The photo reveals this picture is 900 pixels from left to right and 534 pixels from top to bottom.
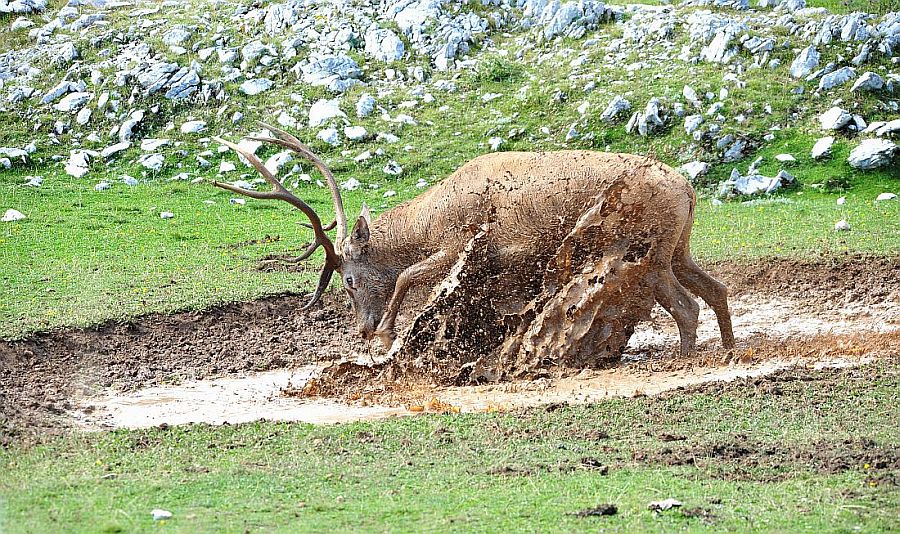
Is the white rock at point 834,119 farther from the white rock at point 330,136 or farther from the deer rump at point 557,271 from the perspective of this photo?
the deer rump at point 557,271

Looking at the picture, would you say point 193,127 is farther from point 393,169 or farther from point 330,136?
point 393,169

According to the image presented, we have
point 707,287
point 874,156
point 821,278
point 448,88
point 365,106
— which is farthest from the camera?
point 448,88

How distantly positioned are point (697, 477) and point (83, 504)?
3463 millimetres

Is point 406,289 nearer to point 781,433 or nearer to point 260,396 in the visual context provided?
point 260,396

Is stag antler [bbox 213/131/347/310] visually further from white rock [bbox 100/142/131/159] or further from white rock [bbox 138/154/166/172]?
white rock [bbox 100/142/131/159]

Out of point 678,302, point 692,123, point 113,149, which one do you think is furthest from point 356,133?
point 678,302

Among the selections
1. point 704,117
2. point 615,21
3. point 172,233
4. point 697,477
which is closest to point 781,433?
point 697,477

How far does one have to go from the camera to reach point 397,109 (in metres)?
23.1

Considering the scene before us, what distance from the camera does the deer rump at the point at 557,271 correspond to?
1061 cm

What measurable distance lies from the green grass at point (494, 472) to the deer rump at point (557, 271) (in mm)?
1980

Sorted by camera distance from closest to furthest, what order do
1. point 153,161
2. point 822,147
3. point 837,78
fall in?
point 822,147
point 837,78
point 153,161

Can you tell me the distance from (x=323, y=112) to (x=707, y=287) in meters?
13.0

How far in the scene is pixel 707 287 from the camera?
1135 cm

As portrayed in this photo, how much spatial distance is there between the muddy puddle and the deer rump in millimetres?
475
